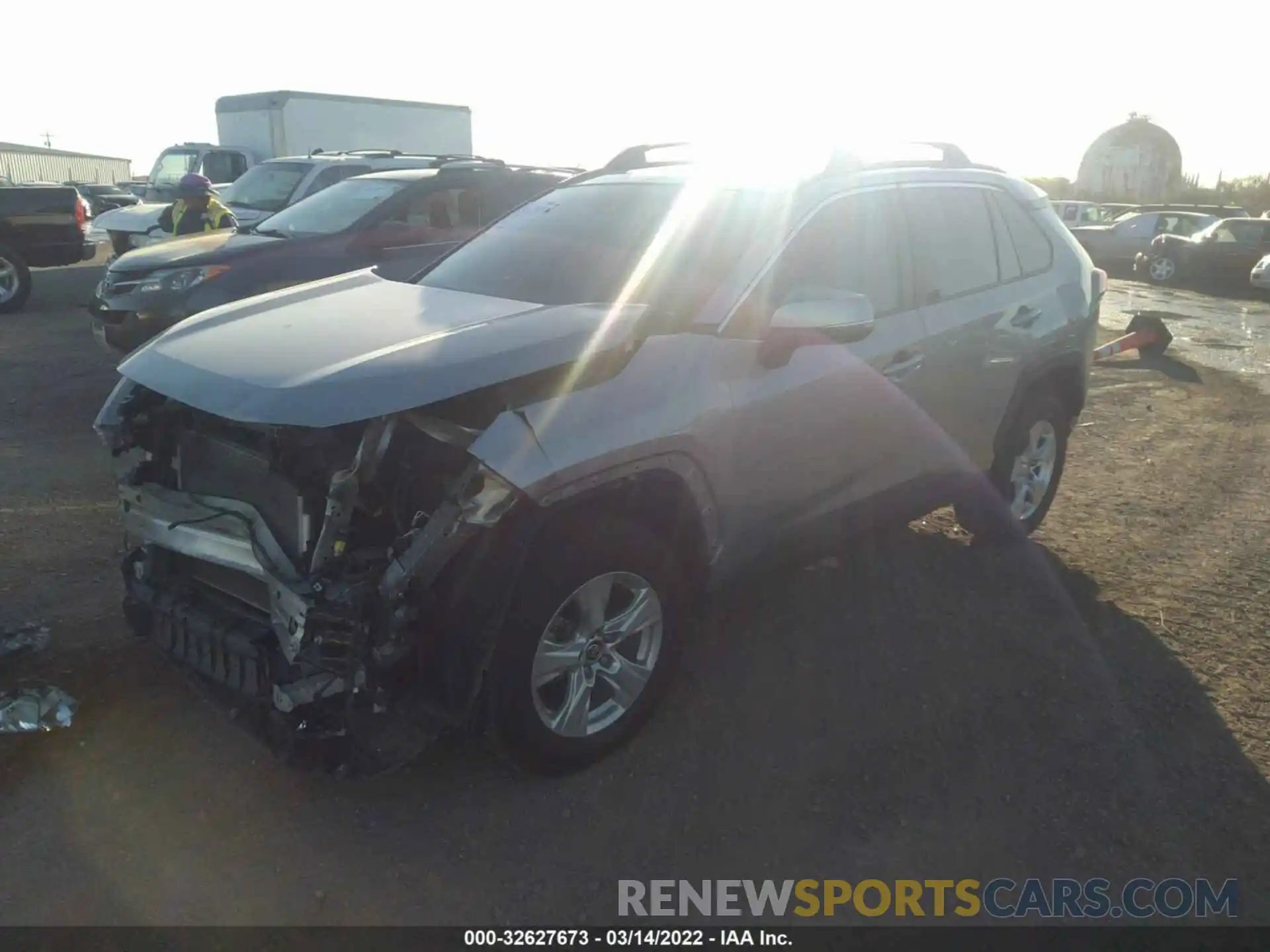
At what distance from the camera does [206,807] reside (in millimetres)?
3084

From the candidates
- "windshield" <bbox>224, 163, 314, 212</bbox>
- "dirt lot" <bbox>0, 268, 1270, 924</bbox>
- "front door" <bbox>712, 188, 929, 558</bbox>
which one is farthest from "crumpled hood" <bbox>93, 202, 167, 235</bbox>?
"front door" <bbox>712, 188, 929, 558</bbox>

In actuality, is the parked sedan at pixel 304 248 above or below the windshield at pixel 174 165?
below

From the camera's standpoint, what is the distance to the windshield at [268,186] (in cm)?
1218

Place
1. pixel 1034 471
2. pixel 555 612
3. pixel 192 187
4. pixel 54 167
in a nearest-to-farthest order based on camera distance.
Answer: pixel 555 612 → pixel 1034 471 → pixel 192 187 → pixel 54 167

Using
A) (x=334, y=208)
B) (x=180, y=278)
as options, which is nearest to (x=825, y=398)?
(x=180, y=278)

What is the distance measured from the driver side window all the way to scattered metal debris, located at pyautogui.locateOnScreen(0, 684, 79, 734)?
8.84 ft

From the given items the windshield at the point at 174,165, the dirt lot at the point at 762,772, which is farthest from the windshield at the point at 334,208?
the windshield at the point at 174,165

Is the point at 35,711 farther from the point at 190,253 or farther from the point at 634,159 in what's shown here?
the point at 190,253

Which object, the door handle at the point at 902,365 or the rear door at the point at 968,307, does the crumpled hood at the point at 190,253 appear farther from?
the door handle at the point at 902,365

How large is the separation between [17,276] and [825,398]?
12285mm

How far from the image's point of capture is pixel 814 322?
3357 mm

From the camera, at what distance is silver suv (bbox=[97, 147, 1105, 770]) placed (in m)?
2.79

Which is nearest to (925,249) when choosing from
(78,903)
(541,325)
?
(541,325)

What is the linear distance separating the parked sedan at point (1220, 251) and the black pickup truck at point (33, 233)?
21673 millimetres
